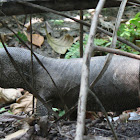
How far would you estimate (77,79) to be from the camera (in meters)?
3.13

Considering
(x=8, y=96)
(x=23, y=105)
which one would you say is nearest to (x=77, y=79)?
(x=23, y=105)

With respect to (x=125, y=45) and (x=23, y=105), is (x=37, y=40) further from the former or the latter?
(x=23, y=105)

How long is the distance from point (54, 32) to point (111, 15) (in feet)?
5.47

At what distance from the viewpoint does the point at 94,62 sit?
319cm

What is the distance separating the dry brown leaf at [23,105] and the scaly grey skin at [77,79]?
0.41 meters

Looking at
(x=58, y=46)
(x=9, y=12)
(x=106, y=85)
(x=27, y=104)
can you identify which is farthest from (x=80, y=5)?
(x=58, y=46)

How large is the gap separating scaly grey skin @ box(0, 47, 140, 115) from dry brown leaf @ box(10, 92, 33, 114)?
1.34ft

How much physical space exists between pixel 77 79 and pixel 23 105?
105 cm

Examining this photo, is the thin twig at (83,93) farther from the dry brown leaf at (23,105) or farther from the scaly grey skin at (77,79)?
the dry brown leaf at (23,105)

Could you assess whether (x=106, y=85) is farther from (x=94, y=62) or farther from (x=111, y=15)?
(x=111, y=15)

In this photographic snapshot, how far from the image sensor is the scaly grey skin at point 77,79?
288 cm

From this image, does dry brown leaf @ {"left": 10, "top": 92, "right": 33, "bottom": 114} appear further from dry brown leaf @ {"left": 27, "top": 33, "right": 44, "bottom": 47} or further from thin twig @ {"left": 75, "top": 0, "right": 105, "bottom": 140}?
thin twig @ {"left": 75, "top": 0, "right": 105, "bottom": 140}

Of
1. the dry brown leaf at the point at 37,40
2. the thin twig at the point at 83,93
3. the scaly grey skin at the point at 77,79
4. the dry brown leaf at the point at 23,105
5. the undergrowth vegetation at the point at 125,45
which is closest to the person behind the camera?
the thin twig at the point at 83,93

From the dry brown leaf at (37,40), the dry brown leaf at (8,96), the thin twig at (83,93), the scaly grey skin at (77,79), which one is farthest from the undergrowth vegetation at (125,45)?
the thin twig at (83,93)
